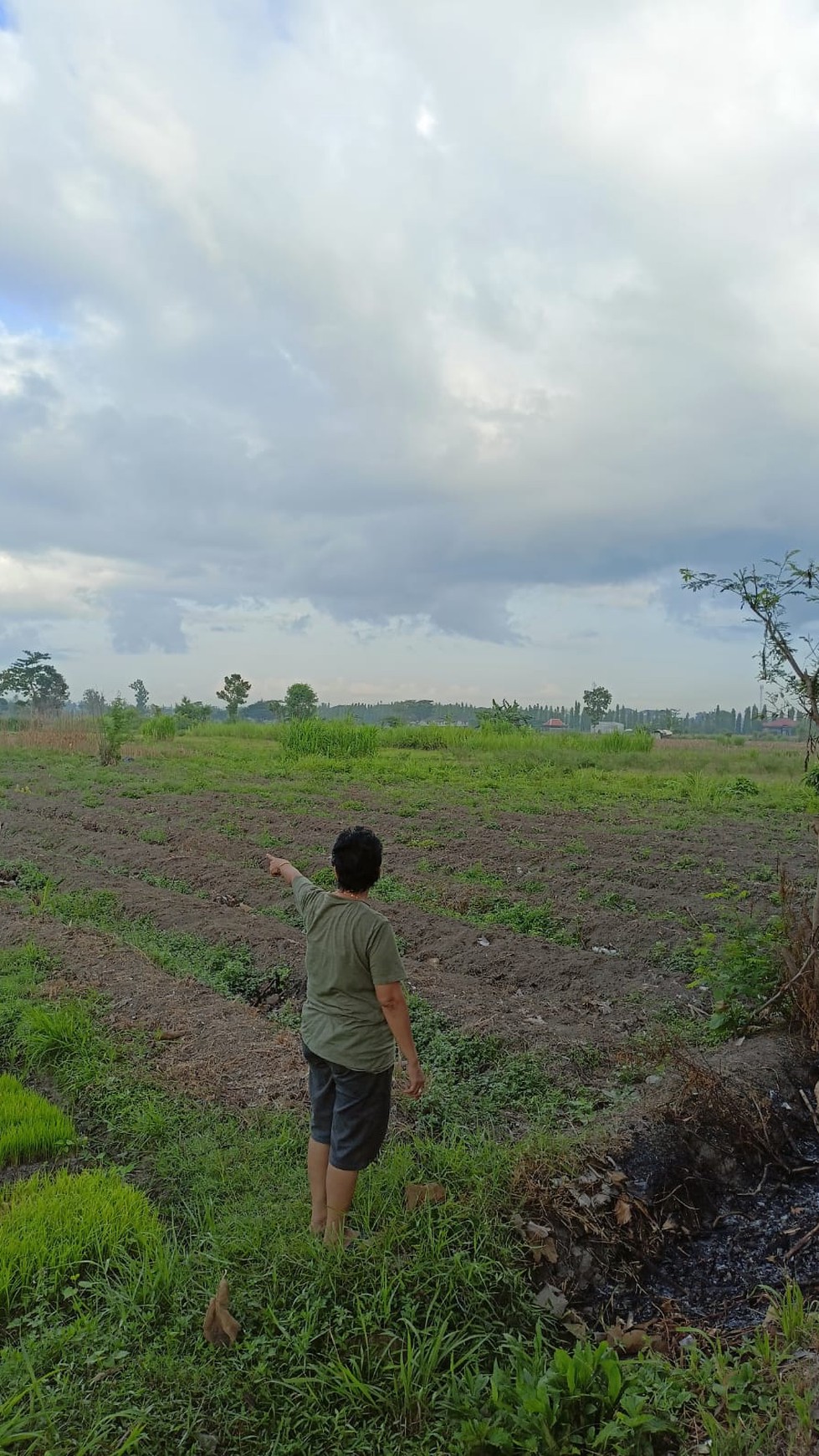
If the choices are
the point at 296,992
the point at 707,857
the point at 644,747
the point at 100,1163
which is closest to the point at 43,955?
the point at 296,992

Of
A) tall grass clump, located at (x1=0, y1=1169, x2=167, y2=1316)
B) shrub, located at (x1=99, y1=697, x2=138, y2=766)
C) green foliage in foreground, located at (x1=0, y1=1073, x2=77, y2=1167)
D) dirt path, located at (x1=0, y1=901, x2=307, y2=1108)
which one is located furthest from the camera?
shrub, located at (x1=99, y1=697, x2=138, y2=766)

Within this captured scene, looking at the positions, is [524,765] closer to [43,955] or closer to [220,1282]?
[43,955]

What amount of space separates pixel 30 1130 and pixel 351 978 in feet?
7.00

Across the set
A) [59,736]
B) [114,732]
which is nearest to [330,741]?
[114,732]

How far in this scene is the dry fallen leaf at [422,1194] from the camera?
10.8ft

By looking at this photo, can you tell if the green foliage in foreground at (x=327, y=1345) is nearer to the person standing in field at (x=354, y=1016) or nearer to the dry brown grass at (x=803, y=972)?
the person standing in field at (x=354, y=1016)

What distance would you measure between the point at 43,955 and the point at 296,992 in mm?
1988

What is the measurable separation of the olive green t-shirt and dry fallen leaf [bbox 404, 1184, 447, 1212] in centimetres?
59

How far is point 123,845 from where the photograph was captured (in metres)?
10.7

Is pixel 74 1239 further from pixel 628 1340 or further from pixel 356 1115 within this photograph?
pixel 628 1340

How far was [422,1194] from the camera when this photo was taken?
3.33 metres

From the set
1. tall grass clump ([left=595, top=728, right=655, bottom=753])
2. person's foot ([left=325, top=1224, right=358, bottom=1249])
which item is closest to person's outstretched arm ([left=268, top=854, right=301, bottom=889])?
person's foot ([left=325, top=1224, right=358, bottom=1249])

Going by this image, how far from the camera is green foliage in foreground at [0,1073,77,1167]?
3990mm

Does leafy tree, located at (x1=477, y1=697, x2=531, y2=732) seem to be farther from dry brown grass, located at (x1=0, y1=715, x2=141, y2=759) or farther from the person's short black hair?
the person's short black hair
